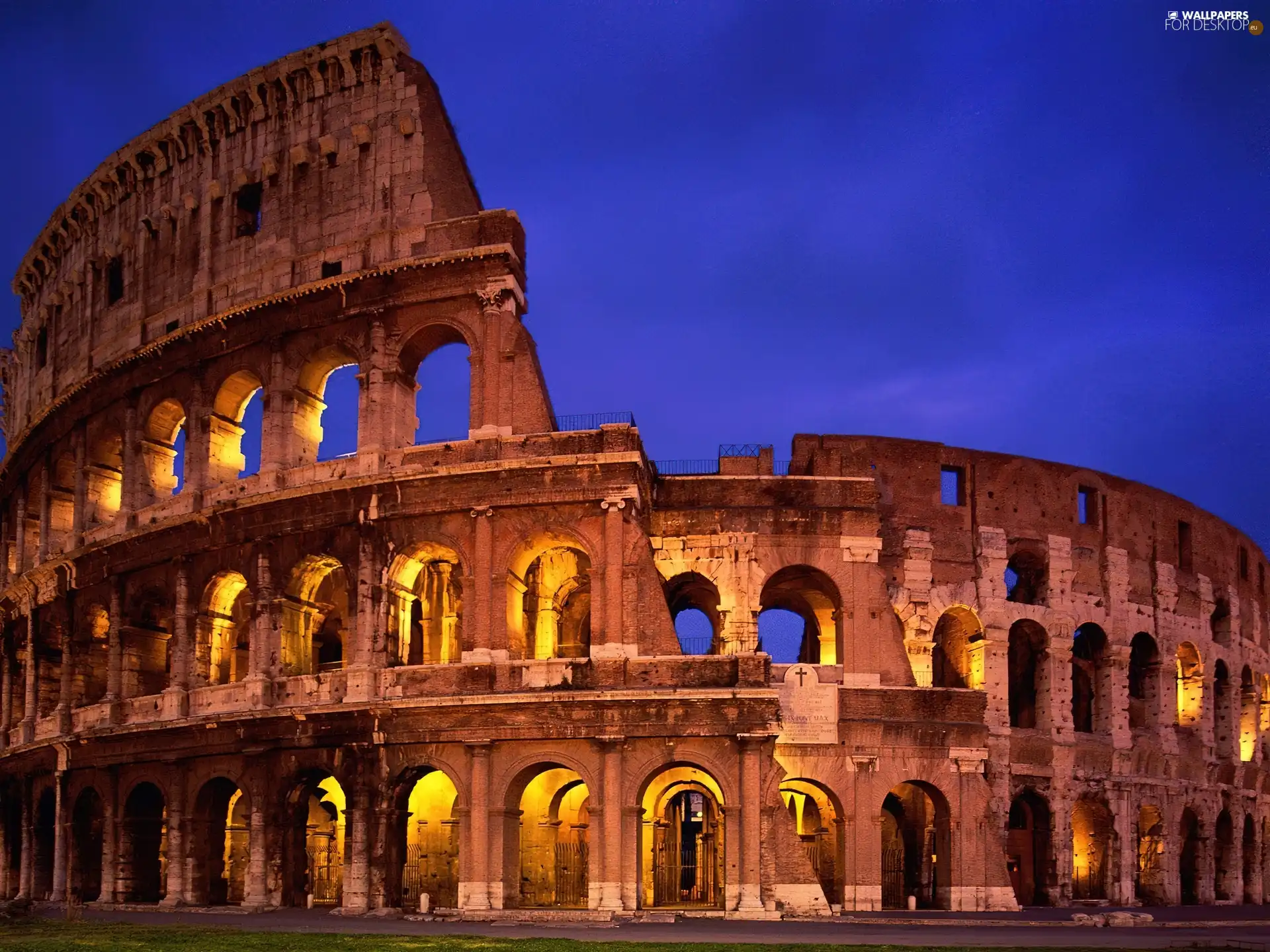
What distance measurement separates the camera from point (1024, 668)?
113ft

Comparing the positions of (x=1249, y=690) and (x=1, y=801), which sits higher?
(x=1249, y=690)

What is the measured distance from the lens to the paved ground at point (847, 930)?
62.7 ft

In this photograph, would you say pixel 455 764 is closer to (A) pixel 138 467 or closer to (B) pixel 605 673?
(B) pixel 605 673

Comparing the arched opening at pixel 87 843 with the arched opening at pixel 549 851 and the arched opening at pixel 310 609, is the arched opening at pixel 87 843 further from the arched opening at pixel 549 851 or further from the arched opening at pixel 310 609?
the arched opening at pixel 549 851

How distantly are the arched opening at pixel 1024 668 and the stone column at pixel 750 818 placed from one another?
11015 mm

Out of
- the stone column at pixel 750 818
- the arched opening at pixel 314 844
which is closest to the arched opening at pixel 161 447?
the arched opening at pixel 314 844

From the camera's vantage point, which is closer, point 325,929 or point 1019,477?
point 325,929

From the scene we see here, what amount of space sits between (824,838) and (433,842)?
8365 mm

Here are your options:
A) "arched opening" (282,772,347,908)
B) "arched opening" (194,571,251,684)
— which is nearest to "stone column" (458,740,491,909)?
"arched opening" (282,772,347,908)

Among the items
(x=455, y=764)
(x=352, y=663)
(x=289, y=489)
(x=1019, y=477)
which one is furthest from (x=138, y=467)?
(x=1019, y=477)

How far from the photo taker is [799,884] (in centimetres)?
2375

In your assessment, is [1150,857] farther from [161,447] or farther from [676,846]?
[161,447]

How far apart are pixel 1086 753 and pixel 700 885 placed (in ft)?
31.2

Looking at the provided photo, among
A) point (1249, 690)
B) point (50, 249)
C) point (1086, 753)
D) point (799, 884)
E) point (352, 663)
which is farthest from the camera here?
point (1249, 690)
